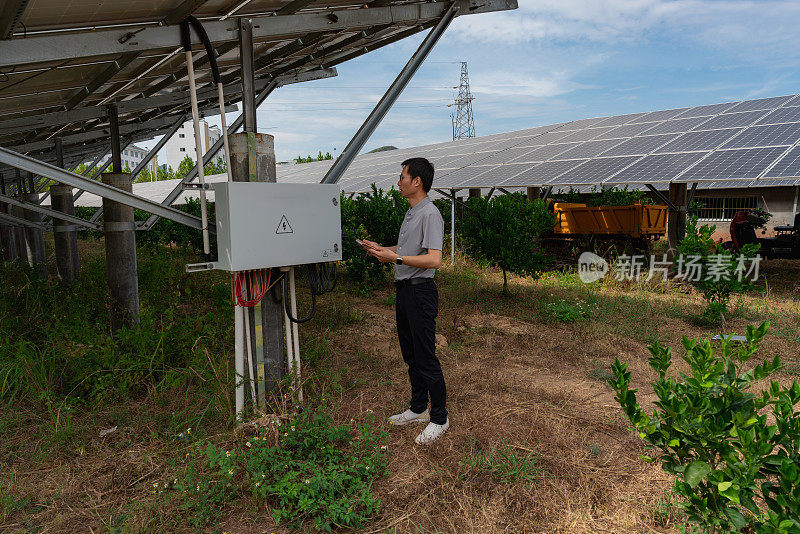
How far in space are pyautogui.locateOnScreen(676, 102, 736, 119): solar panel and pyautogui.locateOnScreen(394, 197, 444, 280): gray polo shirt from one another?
13374mm

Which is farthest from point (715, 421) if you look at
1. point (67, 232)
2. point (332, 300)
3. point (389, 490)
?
point (67, 232)

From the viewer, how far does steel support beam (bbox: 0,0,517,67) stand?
2.49 meters

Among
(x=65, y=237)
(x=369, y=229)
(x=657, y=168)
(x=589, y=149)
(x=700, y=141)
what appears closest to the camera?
(x=65, y=237)

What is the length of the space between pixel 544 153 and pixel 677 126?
3321 mm

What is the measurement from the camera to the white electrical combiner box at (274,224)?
118 inches

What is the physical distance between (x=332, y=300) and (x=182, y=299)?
7.15 feet

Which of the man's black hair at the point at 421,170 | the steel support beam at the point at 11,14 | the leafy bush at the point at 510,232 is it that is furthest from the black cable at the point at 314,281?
the leafy bush at the point at 510,232

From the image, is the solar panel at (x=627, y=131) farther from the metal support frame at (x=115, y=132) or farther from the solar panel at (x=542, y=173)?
the metal support frame at (x=115, y=132)

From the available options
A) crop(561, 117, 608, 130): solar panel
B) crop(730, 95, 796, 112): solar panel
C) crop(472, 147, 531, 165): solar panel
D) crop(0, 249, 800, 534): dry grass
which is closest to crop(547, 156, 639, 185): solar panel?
crop(472, 147, 531, 165): solar panel

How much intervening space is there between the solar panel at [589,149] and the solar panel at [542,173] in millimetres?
479

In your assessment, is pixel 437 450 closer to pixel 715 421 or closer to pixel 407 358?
pixel 407 358

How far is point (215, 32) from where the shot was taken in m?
3.20

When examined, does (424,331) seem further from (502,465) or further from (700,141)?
(700,141)

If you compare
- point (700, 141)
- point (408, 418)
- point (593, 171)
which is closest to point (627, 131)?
point (700, 141)
